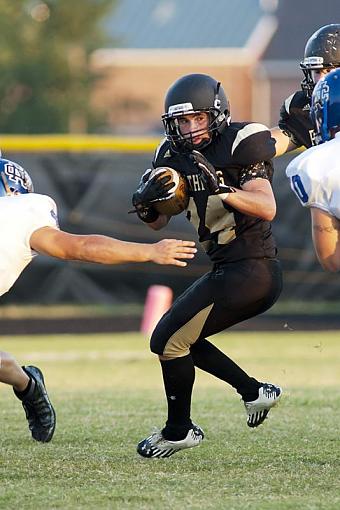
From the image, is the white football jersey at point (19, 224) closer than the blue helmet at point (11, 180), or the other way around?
the white football jersey at point (19, 224)

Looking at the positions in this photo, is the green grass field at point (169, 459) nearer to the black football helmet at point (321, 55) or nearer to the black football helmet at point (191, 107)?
the black football helmet at point (191, 107)

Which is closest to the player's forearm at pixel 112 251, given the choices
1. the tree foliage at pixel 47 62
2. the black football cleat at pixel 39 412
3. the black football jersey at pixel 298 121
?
the black football cleat at pixel 39 412

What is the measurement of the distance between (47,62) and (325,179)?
2158 centimetres

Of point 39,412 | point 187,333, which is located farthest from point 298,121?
point 39,412

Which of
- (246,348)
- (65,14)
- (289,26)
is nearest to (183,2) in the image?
(289,26)

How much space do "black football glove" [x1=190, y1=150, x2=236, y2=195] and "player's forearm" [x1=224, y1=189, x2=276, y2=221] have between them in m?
0.04

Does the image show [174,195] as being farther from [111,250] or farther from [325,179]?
[325,179]

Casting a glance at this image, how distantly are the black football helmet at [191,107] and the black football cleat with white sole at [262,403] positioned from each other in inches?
45.0

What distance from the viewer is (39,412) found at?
209 inches

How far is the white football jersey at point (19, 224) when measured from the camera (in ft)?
14.3

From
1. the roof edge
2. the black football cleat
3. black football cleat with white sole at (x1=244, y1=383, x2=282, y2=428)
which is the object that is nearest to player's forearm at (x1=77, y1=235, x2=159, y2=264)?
black football cleat with white sole at (x1=244, y1=383, x2=282, y2=428)

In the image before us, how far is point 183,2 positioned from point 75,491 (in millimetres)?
32382

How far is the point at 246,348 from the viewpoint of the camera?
34.4ft

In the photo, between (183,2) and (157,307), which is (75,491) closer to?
(157,307)
